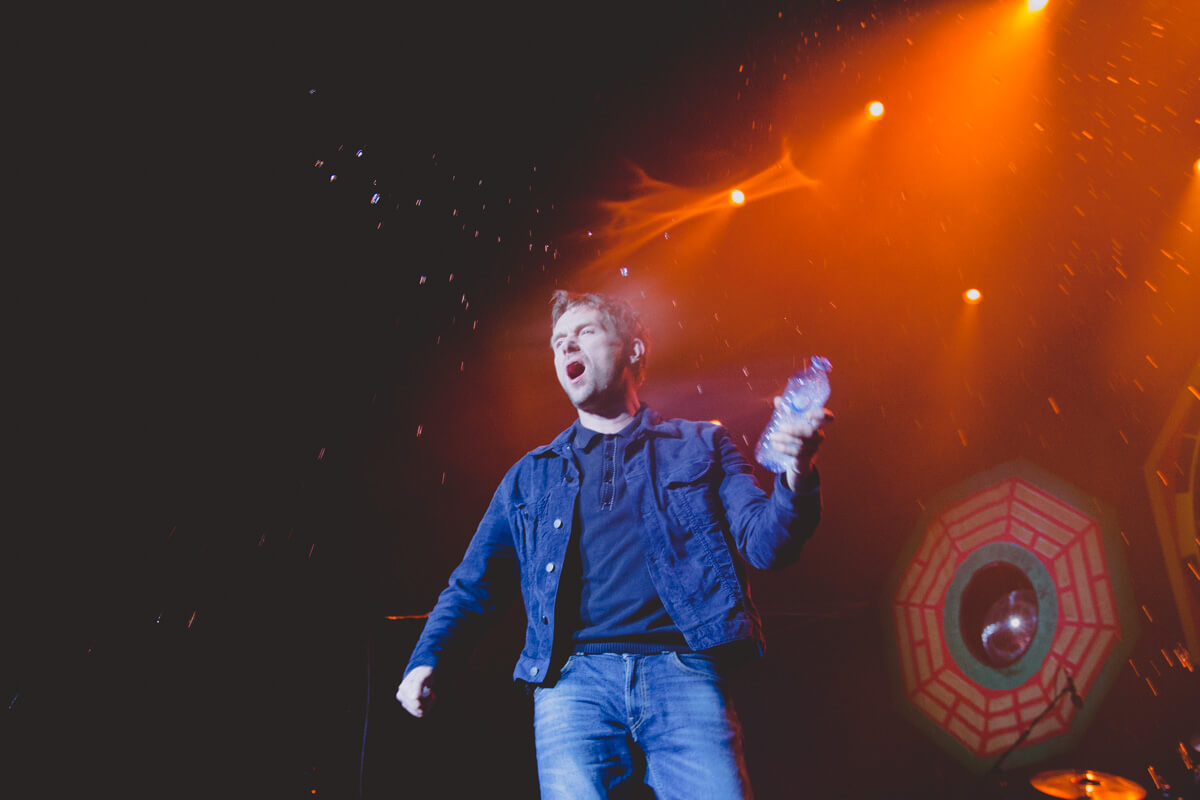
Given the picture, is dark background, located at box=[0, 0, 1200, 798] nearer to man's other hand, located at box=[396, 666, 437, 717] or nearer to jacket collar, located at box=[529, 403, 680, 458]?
man's other hand, located at box=[396, 666, 437, 717]

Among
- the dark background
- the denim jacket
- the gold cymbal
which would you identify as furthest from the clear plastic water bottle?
the gold cymbal

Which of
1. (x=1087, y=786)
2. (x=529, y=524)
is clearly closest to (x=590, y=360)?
(x=529, y=524)

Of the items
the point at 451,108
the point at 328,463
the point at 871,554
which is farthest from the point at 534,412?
the point at 871,554

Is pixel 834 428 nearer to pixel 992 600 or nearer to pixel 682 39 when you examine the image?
pixel 992 600

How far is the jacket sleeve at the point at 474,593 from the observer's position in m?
2.05

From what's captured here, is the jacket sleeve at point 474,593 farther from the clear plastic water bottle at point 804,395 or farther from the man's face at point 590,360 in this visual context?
the clear plastic water bottle at point 804,395

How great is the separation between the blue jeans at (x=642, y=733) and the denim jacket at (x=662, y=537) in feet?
0.37

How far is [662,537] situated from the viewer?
2014mm

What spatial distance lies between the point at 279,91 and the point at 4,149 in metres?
1.02

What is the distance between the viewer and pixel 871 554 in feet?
19.0

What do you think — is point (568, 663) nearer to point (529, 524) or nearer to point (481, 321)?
point (529, 524)

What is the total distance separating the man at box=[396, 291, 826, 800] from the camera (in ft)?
Answer: 5.70

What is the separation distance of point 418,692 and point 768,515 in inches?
45.1

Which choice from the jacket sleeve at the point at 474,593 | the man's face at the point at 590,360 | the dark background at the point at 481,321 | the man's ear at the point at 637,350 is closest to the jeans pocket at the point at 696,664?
the jacket sleeve at the point at 474,593
